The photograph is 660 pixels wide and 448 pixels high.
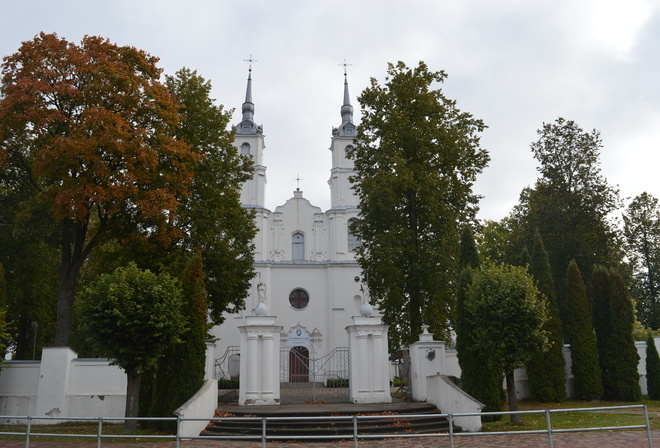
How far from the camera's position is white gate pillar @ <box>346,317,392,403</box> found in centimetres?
1709

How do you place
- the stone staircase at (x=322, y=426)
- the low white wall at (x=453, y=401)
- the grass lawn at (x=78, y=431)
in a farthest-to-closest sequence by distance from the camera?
the low white wall at (x=453, y=401)
the stone staircase at (x=322, y=426)
the grass lawn at (x=78, y=431)

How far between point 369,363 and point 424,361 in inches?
66.1

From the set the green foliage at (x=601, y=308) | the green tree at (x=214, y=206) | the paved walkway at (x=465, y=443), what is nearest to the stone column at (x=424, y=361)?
the paved walkway at (x=465, y=443)

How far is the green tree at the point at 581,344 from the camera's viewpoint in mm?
21609

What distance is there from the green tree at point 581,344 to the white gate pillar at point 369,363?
30.0 ft

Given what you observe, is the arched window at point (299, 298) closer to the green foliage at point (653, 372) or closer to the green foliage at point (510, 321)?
the green foliage at point (653, 372)

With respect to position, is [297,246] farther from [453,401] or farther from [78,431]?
[78,431]

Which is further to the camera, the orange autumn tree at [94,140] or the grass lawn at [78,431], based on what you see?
the orange autumn tree at [94,140]

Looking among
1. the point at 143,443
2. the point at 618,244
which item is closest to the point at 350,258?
the point at 618,244

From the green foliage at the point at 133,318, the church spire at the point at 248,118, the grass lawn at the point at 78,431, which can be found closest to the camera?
the grass lawn at the point at 78,431

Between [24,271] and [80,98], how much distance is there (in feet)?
32.9

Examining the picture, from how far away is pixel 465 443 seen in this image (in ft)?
39.2

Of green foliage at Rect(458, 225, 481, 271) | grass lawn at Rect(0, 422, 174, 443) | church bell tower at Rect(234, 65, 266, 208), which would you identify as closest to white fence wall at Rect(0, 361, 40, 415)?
grass lawn at Rect(0, 422, 174, 443)

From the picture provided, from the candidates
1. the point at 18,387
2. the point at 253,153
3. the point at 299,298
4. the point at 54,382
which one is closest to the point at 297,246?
the point at 299,298
